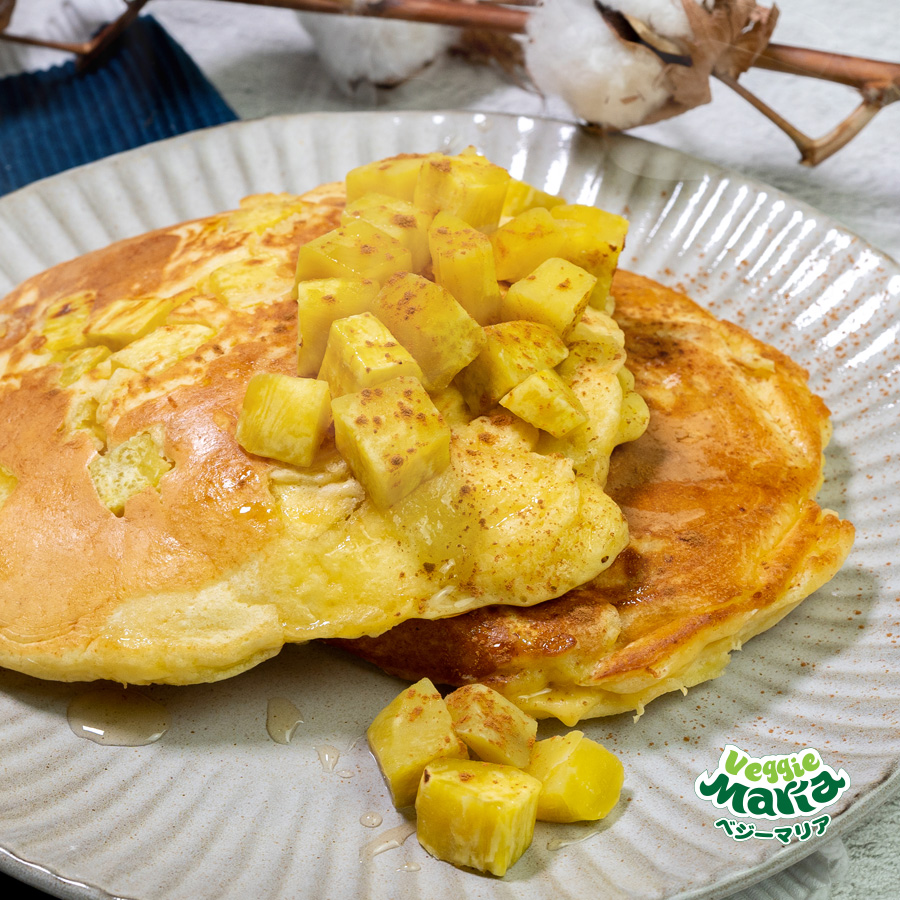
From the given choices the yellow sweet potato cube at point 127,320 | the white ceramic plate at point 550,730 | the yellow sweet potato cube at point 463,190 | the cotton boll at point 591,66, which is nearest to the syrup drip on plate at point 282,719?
the white ceramic plate at point 550,730

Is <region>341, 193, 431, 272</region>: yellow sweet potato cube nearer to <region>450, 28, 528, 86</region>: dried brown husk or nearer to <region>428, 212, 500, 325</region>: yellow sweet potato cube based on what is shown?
<region>428, 212, 500, 325</region>: yellow sweet potato cube

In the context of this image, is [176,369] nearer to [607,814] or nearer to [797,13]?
[607,814]

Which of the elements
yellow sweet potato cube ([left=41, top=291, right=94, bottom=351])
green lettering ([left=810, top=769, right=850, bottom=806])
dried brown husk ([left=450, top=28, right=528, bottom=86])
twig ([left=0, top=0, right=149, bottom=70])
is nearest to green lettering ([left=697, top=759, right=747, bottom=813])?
green lettering ([left=810, top=769, right=850, bottom=806])

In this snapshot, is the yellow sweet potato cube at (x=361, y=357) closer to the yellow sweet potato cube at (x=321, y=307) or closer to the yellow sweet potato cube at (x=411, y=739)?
the yellow sweet potato cube at (x=321, y=307)

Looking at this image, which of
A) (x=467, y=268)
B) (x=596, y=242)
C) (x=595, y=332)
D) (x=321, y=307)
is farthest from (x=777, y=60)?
(x=321, y=307)

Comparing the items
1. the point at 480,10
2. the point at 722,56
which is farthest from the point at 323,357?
the point at 480,10

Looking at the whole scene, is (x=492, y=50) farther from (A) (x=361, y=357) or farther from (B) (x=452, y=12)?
(A) (x=361, y=357)
